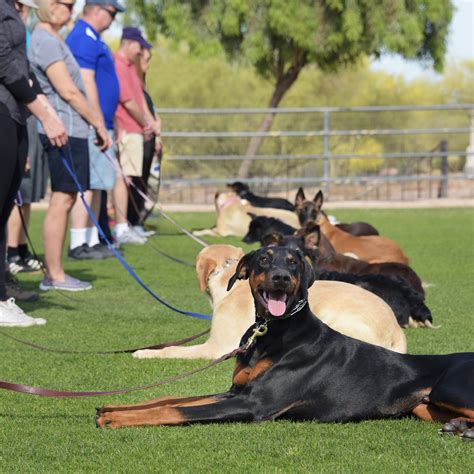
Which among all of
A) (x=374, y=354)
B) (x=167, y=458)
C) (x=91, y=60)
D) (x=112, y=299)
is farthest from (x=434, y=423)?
(x=91, y=60)

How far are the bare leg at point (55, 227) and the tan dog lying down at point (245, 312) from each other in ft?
8.85

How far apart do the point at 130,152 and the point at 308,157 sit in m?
8.42

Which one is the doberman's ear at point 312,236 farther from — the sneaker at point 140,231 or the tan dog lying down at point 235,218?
the tan dog lying down at point 235,218

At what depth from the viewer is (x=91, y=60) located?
10.5 metres

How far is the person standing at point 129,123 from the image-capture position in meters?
13.2

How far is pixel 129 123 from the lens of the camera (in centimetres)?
1390

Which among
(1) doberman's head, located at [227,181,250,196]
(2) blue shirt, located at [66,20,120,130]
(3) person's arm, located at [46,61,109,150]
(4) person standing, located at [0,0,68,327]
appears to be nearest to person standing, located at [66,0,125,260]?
(2) blue shirt, located at [66,20,120,130]

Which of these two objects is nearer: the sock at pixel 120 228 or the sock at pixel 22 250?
the sock at pixel 22 250

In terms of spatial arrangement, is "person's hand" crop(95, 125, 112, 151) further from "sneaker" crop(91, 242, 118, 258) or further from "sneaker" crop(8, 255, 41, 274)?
"sneaker" crop(91, 242, 118, 258)

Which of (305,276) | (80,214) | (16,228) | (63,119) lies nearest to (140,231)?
(80,214)

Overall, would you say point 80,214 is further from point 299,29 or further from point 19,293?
point 299,29

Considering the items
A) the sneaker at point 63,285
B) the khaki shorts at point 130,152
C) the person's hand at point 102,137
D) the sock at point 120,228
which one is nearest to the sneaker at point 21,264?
the sneaker at point 63,285

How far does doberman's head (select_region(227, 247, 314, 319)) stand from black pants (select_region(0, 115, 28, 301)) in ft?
8.92

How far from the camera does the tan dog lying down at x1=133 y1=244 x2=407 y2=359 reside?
6141 mm
